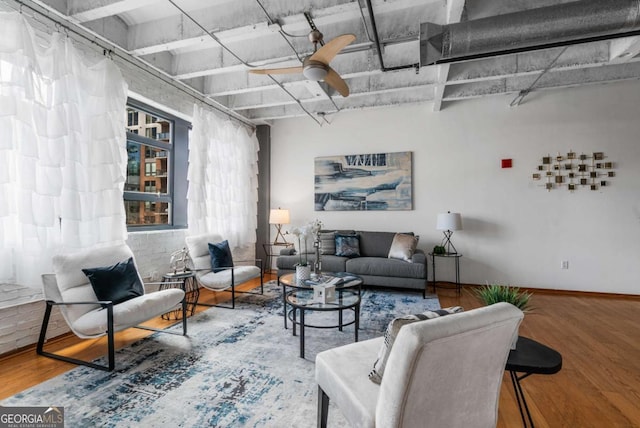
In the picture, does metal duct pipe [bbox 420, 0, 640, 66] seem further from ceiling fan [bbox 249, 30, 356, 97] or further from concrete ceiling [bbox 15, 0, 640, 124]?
ceiling fan [bbox 249, 30, 356, 97]

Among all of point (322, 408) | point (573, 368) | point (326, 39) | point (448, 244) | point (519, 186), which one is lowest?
point (573, 368)

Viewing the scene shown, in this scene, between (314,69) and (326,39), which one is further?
(326,39)

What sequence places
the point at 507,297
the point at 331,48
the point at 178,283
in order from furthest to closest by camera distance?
the point at 178,283, the point at 331,48, the point at 507,297

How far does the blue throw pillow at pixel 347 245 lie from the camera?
16.2ft

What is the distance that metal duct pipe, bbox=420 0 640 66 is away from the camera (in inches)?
88.3

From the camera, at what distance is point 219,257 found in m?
4.13

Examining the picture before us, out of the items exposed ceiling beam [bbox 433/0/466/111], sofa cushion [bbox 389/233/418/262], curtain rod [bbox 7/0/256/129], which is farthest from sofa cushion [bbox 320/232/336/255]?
curtain rod [bbox 7/0/256/129]

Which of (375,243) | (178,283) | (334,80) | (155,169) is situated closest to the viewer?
(334,80)

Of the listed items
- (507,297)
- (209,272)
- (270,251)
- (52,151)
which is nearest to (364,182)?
(270,251)

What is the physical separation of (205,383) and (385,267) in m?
2.94

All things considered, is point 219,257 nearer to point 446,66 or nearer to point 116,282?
point 116,282

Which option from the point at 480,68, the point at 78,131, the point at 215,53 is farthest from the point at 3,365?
the point at 480,68

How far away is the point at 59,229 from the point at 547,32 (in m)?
4.43

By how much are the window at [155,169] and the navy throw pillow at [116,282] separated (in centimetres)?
120
